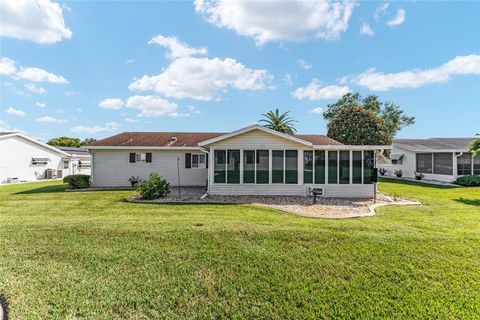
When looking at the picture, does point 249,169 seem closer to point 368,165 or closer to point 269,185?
point 269,185

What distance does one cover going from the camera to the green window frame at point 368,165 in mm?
12812

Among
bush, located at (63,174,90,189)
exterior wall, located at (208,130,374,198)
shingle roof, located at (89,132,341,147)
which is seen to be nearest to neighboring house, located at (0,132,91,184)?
bush, located at (63,174,90,189)

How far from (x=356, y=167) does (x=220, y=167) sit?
25.4 ft

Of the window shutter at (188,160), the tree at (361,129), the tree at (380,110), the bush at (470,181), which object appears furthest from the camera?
the tree at (380,110)

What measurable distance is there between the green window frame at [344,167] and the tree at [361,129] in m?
22.0

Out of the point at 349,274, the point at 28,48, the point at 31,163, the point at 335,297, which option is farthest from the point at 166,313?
the point at 31,163

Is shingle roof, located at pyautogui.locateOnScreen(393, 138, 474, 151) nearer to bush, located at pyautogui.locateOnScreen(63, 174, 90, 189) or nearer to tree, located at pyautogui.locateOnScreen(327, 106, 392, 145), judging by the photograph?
tree, located at pyautogui.locateOnScreen(327, 106, 392, 145)

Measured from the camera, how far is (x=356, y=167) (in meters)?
12.9

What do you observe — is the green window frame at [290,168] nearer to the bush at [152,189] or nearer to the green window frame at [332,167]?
the green window frame at [332,167]

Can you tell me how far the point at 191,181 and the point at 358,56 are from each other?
1640 cm

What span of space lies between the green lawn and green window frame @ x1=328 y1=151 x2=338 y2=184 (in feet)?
A: 17.7

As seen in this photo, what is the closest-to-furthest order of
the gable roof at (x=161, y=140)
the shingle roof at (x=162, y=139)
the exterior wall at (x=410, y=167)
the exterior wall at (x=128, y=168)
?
1. the gable roof at (x=161, y=140)
2. the exterior wall at (x=128, y=168)
3. the shingle roof at (x=162, y=139)
4. the exterior wall at (x=410, y=167)

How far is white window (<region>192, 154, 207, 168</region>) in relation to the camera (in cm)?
1741

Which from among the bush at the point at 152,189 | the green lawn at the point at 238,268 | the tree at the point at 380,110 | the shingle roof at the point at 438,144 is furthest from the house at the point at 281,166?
the tree at the point at 380,110
